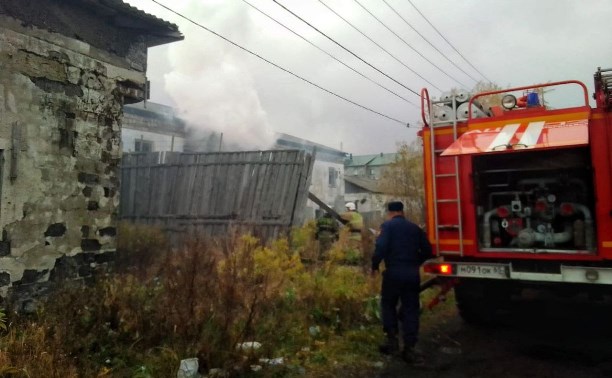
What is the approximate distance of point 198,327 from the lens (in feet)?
13.4

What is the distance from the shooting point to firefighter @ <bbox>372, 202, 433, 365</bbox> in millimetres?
4688

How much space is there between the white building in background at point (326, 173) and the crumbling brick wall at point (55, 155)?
21.5 meters

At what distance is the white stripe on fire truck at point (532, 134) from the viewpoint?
14.2ft

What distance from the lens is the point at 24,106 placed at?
5.41 m

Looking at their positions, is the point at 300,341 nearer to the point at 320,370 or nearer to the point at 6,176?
the point at 320,370

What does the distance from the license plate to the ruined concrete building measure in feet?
16.0

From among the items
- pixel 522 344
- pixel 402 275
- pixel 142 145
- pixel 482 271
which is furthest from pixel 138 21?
pixel 142 145

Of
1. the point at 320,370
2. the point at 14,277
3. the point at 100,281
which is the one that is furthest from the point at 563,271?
the point at 14,277

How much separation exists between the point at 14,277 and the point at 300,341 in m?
3.44

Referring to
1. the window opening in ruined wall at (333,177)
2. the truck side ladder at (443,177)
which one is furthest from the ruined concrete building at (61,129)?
the window opening in ruined wall at (333,177)

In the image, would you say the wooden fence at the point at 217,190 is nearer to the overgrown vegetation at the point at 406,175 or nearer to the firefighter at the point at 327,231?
the firefighter at the point at 327,231

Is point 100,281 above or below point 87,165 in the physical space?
below

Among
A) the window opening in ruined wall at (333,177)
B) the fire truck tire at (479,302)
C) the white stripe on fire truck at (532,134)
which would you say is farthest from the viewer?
the window opening in ruined wall at (333,177)

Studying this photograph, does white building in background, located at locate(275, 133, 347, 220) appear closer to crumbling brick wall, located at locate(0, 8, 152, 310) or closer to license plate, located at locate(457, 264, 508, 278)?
crumbling brick wall, located at locate(0, 8, 152, 310)
